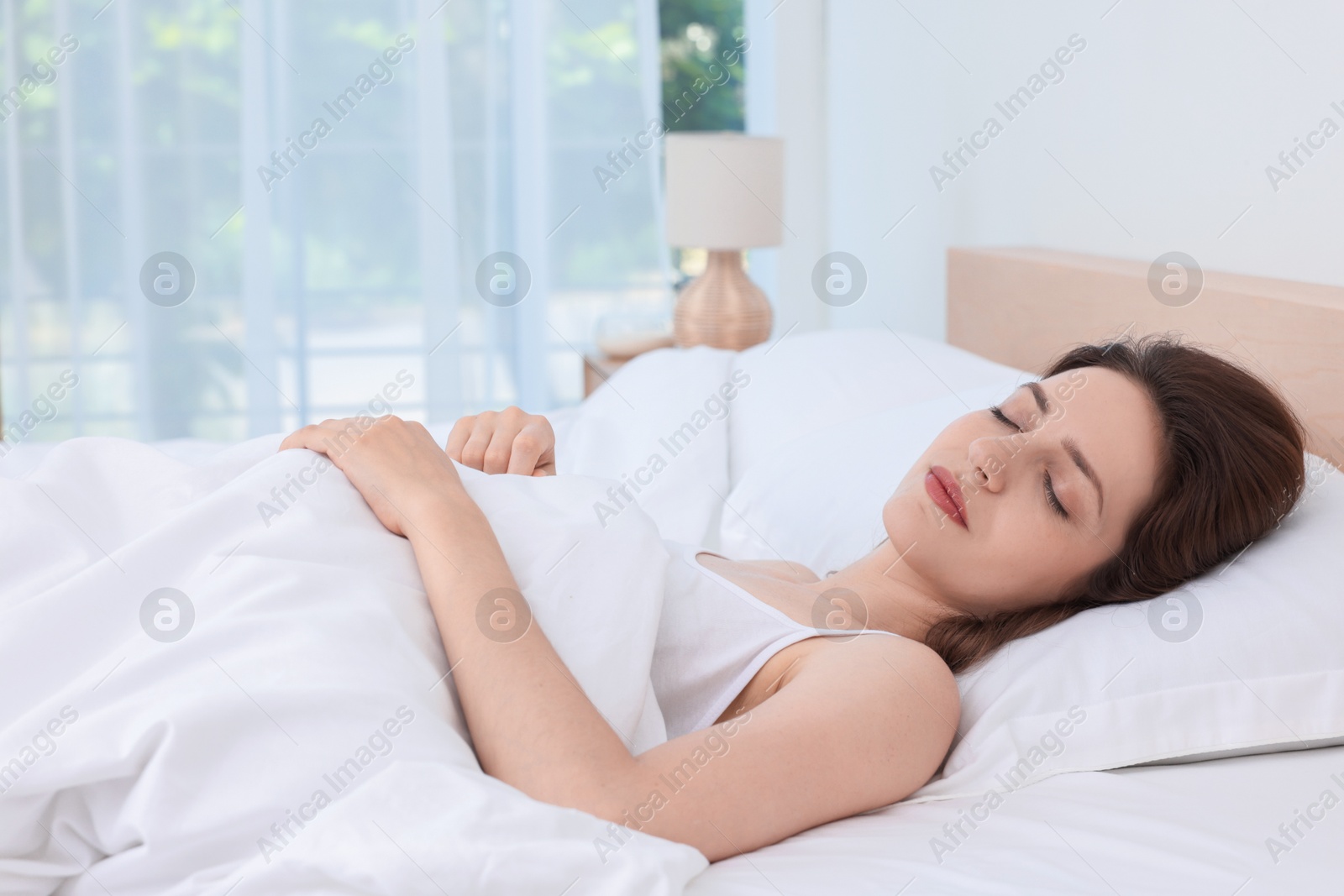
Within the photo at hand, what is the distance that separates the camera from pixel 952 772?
2.96 feet

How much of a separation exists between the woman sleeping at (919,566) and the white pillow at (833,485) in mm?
148

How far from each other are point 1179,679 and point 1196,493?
0.21 m

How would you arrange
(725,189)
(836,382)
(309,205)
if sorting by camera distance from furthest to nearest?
(309,205) < (725,189) < (836,382)

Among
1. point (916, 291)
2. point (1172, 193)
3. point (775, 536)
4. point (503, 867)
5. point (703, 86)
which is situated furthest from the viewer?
point (703, 86)

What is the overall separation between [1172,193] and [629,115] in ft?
6.49

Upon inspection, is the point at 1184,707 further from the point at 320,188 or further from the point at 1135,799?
the point at 320,188

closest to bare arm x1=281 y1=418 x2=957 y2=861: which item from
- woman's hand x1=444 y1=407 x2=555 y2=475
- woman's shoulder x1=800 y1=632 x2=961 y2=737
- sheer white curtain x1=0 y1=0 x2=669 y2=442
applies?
woman's shoulder x1=800 y1=632 x2=961 y2=737

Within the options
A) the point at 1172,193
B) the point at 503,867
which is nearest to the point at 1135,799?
the point at 503,867

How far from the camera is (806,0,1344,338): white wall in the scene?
4.62 ft

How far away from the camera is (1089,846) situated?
768 mm

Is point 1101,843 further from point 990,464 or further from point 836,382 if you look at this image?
point 836,382

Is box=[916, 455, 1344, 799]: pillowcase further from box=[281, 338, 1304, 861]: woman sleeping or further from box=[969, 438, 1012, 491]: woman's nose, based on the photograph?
box=[969, 438, 1012, 491]: woman's nose

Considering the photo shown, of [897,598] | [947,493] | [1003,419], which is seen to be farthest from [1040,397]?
[897,598]

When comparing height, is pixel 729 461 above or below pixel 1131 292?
below
